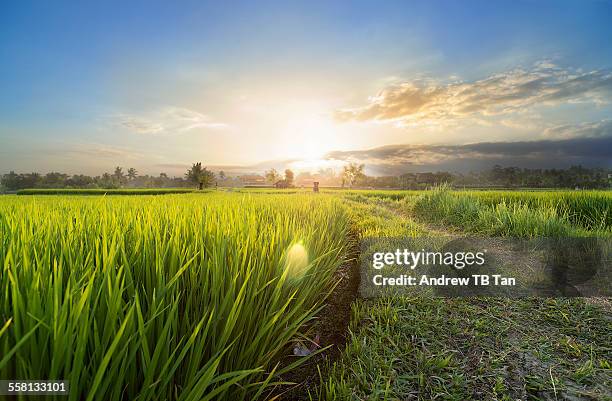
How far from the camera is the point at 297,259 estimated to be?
88.4 inches

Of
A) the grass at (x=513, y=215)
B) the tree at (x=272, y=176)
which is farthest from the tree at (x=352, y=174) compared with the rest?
the grass at (x=513, y=215)

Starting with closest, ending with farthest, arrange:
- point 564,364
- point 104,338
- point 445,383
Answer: point 104,338 < point 445,383 < point 564,364

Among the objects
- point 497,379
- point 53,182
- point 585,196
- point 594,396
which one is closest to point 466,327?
point 497,379

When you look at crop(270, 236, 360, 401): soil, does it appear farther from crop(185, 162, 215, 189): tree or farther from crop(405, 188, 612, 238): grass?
crop(185, 162, 215, 189): tree

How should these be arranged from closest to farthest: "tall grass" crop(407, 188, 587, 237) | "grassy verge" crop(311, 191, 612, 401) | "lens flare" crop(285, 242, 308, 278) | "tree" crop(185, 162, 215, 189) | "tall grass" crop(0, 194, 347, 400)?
1. "tall grass" crop(0, 194, 347, 400)
2. "grassy verge" crop(311, 191, 612, 401)
3. "lens flare" crop(285, 242, 308, 278)
4. "tall grass" crop(407, 188, 587, 237)
5. "tree" crop(185, 162, 215, 189)

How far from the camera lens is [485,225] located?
20.4 ft

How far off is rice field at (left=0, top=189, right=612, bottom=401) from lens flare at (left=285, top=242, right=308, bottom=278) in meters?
0.01

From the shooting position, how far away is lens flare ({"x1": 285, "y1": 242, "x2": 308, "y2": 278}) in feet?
6.93

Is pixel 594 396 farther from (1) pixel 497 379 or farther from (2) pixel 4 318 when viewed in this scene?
(2) pixel 4 318

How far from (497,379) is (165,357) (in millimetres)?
1801

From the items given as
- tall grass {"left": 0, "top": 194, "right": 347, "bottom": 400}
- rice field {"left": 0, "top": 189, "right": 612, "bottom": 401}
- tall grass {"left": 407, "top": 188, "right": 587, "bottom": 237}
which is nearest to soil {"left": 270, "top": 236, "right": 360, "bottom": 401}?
rice field {"left": 0, "top": 189, "right": 612, "bottom": 401}

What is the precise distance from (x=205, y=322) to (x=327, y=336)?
130 centimetres

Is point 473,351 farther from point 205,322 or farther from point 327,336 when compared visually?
point 205,322

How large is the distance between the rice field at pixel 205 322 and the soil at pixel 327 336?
0.15 ft
